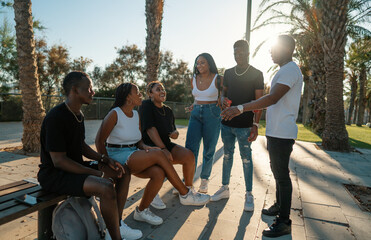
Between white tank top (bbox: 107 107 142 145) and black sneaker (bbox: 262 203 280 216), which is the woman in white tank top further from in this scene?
black sneaker (bbox: 262 203 280 216)

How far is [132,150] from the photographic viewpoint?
293 cm

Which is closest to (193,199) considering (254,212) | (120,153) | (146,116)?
(254,212)

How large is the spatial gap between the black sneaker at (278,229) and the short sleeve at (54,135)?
2265 mm

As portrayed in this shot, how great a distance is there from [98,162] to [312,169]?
16.4ft

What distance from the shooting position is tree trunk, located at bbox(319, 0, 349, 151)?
825cm

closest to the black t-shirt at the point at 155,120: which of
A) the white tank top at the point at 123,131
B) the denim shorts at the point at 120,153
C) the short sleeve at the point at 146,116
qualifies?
the short sleeve at the point at 146,116

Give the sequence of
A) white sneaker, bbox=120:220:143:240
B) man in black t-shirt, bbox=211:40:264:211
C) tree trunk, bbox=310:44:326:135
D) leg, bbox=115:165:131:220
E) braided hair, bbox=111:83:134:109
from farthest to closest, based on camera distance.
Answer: tree trunk, bbox=310:44:326:135, man in black t-shirt, bbox=211:40:264:211, braided hair, bbox=111:83:134:109, leg, bbox=115:165:131:220, white sneaker, bbox=120:220:143:240

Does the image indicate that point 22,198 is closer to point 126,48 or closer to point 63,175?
point 63,175

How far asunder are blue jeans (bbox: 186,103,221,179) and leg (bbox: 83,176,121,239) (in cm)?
177

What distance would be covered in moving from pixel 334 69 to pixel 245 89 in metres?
6.98

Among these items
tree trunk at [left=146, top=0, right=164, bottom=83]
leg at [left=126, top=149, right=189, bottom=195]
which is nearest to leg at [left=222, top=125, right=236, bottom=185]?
leg at [left=126, top=149, right=189, bottom=195]

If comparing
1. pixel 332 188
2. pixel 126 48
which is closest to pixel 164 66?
pixel 126 48

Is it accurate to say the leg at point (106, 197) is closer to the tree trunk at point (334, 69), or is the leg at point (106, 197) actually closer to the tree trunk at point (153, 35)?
the tree trunk at point (153, 35)

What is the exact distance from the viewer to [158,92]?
3.45m
